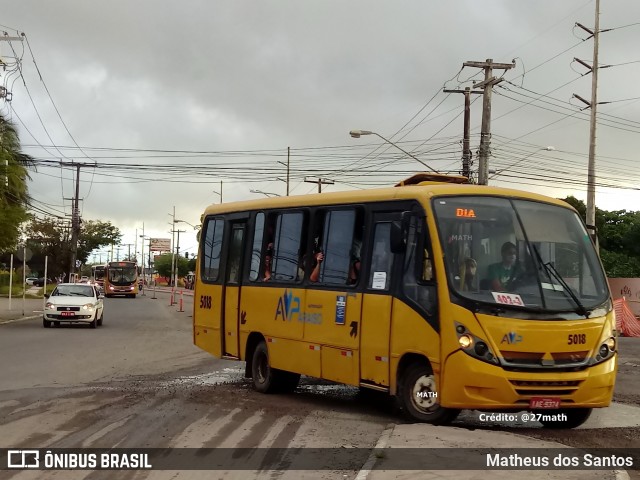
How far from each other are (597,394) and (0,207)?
25.5 m

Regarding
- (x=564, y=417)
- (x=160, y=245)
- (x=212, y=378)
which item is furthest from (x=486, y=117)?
(x=160, y=245)

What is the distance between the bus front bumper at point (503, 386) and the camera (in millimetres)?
9344

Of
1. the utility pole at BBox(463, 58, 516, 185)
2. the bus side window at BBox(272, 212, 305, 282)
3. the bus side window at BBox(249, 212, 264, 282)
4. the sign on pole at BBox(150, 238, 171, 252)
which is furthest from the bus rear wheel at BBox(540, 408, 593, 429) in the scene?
the sign on pole at BBox(150, 238, 171, 252)

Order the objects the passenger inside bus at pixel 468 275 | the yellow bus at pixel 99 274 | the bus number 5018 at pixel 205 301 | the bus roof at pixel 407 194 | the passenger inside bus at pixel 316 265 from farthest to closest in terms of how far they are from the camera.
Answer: the yellow bus at pixel 99 274, the bus number 5018 at pixel 205 301, the passenger inside bus at pixel 316 265, the bus roof at pixel 407 194, the passenger inside bus at pixel 468 275

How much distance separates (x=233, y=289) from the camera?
14.9m

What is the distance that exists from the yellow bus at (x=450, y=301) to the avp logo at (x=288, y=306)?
0.03 m

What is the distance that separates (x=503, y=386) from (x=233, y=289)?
657cm

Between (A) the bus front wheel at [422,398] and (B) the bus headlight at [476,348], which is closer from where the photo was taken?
(B) the bus headlight at [476,348]

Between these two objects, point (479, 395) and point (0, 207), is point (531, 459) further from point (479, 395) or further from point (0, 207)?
point (0, 207)

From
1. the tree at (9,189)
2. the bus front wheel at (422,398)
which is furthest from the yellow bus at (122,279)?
the bus front wheel at (422,398)

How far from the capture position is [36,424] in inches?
399

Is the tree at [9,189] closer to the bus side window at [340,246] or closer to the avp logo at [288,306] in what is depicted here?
the avp logo at [288,306]

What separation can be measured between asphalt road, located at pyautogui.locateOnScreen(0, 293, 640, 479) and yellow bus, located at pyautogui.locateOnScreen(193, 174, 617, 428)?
63 cm

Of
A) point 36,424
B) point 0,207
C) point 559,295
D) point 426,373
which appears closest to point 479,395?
point 426,373
